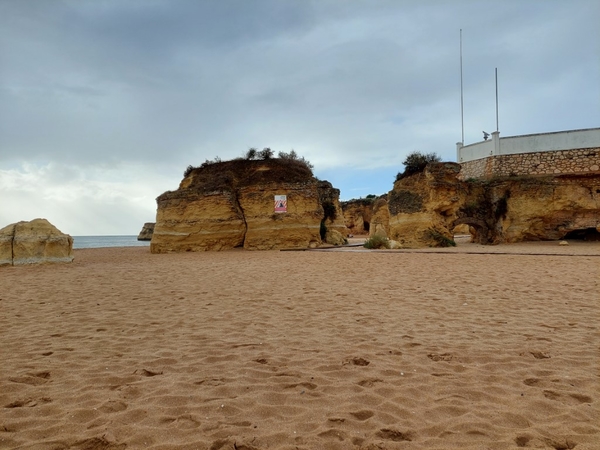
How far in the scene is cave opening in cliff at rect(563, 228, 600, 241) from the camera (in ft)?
71.1

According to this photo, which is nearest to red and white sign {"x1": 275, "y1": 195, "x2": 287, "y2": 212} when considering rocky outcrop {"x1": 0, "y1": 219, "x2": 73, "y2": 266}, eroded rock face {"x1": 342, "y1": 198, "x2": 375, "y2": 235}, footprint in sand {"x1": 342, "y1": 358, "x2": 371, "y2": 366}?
rocky outcrop {"x1": 0, "y1": 219, "x2": 73, "y2": 266}

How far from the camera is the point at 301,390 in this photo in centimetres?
300

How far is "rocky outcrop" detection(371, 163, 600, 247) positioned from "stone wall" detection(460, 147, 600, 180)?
12.4ft

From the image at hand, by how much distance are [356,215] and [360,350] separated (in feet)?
133

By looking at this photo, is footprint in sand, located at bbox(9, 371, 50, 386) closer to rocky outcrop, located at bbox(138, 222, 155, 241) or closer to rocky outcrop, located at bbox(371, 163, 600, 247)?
rocky outcrop, located at bbox(371, 163, 600, 247)

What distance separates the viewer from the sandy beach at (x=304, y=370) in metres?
2.38

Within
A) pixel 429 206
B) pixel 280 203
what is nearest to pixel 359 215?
pixel 429 206

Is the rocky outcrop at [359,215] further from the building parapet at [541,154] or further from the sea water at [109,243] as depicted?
the sea water at [109,243]

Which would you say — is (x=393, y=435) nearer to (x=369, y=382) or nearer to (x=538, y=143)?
(x=369, y=382)

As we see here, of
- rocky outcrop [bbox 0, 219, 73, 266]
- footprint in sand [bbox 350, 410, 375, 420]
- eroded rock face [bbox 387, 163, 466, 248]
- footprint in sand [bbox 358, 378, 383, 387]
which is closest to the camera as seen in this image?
footprint in sand [bbox 350, 410, 375, 420]

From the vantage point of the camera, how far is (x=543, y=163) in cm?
2648

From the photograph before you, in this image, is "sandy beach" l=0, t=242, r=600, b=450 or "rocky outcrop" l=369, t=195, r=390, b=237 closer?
"sandy beach" l=0, t=242, r=600, b=450

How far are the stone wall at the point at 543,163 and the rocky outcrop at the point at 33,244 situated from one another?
1007 inches

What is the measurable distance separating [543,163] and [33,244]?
101ft
